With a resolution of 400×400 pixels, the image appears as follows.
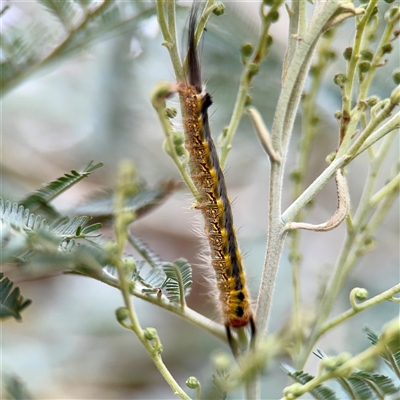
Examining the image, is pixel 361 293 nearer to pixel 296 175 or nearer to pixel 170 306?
pixel 170 306

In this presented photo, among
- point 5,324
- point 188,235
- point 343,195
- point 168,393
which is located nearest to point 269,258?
point 343,195

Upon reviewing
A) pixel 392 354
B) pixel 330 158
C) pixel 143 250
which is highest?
pixel 330 158

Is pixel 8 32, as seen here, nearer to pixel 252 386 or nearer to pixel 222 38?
pixel 222 38

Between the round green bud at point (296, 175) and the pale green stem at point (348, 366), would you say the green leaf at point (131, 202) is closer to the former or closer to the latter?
the round green bud at point (296, 175)

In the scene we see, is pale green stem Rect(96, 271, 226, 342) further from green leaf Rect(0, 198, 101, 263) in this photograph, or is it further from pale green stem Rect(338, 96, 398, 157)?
pale green stem Rect(338, 96, 398, 157)

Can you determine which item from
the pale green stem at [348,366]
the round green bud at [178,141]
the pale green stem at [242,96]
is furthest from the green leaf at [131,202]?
the pale green stem at [348,366]

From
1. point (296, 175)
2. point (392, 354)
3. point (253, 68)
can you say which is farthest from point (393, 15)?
point (392, 354)
